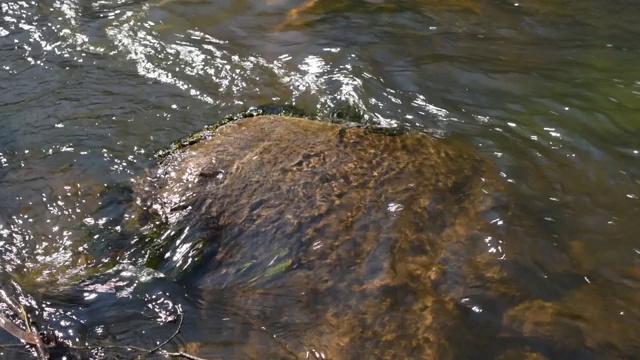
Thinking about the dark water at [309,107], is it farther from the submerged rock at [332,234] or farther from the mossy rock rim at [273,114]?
the submerged rock at [332,234]

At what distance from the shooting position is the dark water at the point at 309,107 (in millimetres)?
3607

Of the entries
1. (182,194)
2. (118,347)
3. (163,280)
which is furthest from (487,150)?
(118,347)

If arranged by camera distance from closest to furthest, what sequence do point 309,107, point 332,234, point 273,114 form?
1. point 332,234
2. point 273,114
3. point 309,107

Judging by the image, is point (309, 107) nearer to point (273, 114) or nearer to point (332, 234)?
point (273, 114)

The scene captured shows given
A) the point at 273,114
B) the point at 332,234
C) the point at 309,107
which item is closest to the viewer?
the point at 332,234

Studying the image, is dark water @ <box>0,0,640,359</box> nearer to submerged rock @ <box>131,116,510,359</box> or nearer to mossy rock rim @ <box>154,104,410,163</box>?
mossy rock rim @ <box>154,104,410,163</box>

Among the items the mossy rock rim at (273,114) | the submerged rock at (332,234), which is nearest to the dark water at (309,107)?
the mossy rock rim at (273,114)

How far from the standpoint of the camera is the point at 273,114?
5102 millimetres

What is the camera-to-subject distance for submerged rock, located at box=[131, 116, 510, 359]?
11.1 ft

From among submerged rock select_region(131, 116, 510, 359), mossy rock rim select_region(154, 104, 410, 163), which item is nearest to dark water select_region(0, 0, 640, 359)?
mossy rock rim select_region(154, 104, 410, 163)

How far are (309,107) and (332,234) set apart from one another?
1699mm

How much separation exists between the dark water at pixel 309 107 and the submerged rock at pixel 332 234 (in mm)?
213

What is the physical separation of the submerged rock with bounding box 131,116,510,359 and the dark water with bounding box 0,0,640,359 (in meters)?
0.21

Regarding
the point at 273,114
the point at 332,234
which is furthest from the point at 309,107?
the point at 332,234
